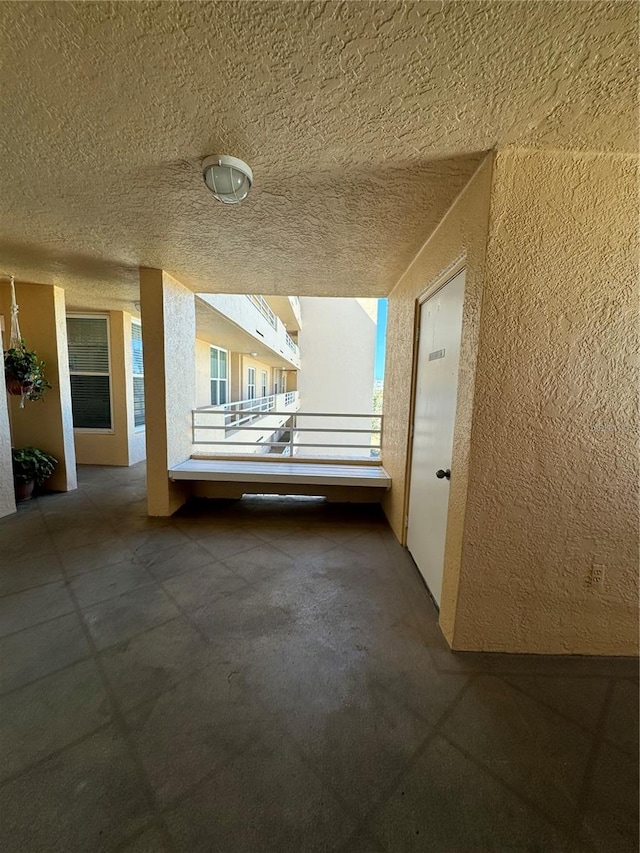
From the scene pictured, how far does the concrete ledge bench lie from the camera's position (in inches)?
127

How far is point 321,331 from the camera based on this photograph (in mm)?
12375

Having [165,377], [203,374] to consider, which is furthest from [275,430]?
[203,374]

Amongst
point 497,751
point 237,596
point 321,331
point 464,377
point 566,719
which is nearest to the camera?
point 497,751

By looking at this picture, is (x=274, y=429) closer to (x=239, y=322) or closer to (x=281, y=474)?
(x=281, y=474)

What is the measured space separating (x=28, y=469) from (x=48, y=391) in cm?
97

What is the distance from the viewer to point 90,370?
522 centimetres

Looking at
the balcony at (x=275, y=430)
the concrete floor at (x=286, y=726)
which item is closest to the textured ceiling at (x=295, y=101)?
the balcony at (x=275, y=430)

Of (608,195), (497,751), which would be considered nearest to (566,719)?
(497,751)

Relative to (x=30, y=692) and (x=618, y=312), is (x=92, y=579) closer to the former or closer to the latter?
(x=30, y=692)

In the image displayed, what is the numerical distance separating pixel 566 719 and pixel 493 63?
97.2 inches

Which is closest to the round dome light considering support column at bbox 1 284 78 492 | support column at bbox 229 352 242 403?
support column at bbox 1 284 78 492

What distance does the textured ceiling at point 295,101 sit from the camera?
0.93 metres

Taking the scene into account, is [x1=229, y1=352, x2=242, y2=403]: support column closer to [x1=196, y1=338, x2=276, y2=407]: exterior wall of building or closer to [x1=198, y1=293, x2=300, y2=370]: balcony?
[x1=196, y1=338, x2=276, y2=407]: exterior wall of building

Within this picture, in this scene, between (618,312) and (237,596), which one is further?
(237,596)
